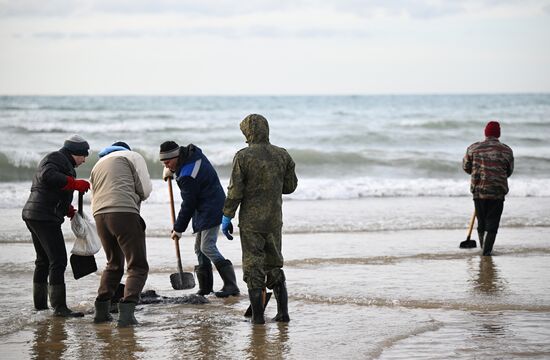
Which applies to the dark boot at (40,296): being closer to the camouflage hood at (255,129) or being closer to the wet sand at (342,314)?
the wet sand at (342,314)

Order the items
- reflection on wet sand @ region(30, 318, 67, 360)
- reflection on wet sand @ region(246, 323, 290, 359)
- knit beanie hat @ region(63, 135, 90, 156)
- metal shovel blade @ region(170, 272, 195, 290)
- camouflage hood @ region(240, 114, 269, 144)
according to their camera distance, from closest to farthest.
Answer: reflection on wet sand @ region(246, 323, 290, 359) < reflection on wet sand @ region(30, 318, 67, 360) < camouflage hood @ region(240, 114, 269, 144) < knit beanie hat @ region(63, 135, 90, 156) < metal shovel blade @ region(170, 272, 195, 290)

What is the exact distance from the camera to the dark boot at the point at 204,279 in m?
8.94

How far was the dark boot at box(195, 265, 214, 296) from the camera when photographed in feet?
29.3

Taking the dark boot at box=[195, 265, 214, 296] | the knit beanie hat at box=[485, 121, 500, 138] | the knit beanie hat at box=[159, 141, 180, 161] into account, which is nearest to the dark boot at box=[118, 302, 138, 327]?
the knit beanie hat at box=[159, 141, 180, 161]

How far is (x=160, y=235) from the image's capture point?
13.3 m

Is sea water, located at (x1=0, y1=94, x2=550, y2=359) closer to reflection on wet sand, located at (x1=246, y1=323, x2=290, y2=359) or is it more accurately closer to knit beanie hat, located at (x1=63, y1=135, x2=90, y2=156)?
reflection on wet sand, located at (x1=246, y1=323, x2=290, y2=359)

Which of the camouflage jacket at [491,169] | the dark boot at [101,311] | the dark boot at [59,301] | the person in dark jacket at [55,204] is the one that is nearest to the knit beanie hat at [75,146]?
the person in dark jacket at [55,204]

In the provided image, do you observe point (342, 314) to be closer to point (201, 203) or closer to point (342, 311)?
point (342, 311)

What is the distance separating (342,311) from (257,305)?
0.95 metres

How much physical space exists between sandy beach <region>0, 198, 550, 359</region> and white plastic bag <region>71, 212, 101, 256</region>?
0.59m

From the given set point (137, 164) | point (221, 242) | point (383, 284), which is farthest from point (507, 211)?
point (137, 164)

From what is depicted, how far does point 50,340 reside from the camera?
7098 millimetres

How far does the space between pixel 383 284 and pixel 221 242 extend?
375 centimetres

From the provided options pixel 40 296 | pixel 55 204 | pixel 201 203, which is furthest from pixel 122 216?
pixel 40 296
